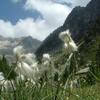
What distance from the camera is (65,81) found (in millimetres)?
4812

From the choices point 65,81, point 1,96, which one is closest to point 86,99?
point 65,81

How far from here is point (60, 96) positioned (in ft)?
16.6

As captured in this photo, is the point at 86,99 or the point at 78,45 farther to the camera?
the point at 86,99

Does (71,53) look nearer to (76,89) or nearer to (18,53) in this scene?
(18,53)

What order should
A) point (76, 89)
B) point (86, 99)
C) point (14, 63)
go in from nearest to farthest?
point (14, 63)
point (86, 99)
point (76, 89)

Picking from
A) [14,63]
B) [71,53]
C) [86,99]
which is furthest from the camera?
[86,99]

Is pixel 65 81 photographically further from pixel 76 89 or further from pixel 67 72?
pixel 76 89

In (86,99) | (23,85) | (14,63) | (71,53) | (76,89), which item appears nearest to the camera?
(71,53)

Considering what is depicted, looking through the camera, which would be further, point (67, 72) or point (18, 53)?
point (67, 72)

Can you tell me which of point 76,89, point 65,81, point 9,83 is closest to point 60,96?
point 65,81

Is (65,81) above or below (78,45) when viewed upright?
below

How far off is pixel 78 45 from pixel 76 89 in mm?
2770

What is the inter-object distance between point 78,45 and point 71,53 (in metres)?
0.26

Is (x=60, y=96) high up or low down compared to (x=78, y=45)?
down
